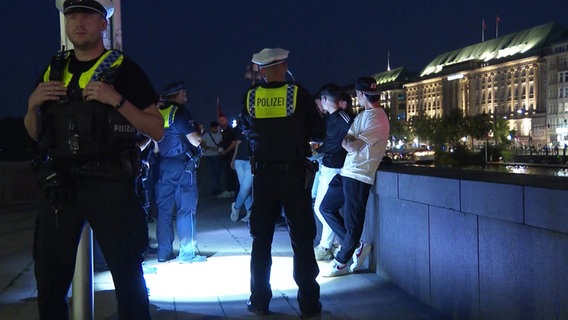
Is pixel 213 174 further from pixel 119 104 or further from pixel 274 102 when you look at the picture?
pixel 119 104

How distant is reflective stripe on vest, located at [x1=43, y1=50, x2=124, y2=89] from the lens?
3.15m

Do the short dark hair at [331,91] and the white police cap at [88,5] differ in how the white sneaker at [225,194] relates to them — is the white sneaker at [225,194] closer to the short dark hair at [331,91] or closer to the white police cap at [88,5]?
the short dark hair at [331,91]

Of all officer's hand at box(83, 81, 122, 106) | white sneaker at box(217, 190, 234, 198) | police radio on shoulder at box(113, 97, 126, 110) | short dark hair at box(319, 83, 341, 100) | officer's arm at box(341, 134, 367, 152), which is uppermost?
short dark hair at box(319, 83, 341, 100)

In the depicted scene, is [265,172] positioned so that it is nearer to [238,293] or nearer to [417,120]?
[238,293]

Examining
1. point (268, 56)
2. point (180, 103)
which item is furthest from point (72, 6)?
point (180, 103)

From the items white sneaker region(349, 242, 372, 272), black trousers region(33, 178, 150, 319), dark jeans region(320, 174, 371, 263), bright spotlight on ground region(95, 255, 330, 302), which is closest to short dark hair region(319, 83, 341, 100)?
dark jeans region(320, 174, 371, 263)

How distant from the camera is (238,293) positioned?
6.12 metres

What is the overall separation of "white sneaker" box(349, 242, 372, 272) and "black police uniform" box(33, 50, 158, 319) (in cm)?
398

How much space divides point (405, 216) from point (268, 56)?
6.56 feet

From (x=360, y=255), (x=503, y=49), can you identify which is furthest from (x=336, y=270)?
(x=503, y=49)

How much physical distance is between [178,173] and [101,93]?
467 cm

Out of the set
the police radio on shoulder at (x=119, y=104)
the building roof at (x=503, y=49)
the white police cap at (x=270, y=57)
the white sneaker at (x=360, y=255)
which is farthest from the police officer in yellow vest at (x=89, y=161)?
the building roof at (x=503, y=49)

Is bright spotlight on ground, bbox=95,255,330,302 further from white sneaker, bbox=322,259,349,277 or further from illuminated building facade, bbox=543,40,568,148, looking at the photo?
illuminated building facade, bbox=543,40,568,148

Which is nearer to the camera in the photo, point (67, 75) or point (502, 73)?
point (67, 75)
